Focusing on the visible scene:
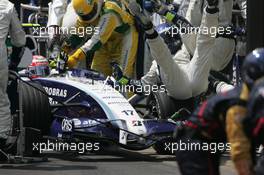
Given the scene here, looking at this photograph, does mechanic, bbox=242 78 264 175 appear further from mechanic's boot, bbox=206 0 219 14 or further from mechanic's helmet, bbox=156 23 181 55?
mechanic's helmet, bbox=156 23 181 55

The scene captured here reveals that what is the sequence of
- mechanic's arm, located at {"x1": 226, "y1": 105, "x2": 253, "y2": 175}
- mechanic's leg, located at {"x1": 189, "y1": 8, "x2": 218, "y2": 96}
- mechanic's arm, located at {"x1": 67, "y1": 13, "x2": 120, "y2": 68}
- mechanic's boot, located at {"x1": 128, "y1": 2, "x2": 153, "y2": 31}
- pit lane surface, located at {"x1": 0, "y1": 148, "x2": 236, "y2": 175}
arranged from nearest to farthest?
mechanic's arm, located at {"x1": 226, "y1": 105, "x2": 253, "y2": 175}
pit lane surface, located at {"x1": 0, "y1": 148, "x2": 236, "y2": 175}
mechanic's boot, located at {"x1": 128, "y1": 2, "x2": 153, "y2": 31}
mechanic's leg, located at {"x1": 189, "y1": 8, "x2": 218, "y2": 96}
mechanic's arm, located at {"x1": 67, "y1": 13, "x2": 120, "y2": 68}

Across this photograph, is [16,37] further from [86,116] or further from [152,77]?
[152,77]

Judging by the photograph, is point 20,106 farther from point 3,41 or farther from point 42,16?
point 42,16

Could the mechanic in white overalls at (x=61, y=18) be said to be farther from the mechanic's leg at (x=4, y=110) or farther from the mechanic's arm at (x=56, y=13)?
the mechanic's leg at (x=4, y=110)

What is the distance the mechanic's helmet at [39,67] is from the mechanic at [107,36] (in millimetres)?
333

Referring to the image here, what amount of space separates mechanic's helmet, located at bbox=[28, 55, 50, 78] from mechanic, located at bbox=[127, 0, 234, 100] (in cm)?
173

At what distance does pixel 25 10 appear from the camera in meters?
16.0

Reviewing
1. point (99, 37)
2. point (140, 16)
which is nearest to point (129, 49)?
point (99, 37)

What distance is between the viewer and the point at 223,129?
4.93m

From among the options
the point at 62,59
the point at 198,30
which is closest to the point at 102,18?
the point at 62,59

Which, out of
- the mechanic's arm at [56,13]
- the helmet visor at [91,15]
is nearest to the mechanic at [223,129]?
the helmet visor at [91,15]

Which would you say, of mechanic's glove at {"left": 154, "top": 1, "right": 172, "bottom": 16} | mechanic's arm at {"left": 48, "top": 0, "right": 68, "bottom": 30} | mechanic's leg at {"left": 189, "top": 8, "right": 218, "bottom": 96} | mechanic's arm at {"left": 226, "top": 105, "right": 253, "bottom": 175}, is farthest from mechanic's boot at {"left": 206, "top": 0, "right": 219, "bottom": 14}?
mechanic's arm at {"left": 226, "top": 105, "right": 253, "bottom": 175}

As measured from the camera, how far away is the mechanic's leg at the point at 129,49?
11234 mm

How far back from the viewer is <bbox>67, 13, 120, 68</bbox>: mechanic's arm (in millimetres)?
10641
